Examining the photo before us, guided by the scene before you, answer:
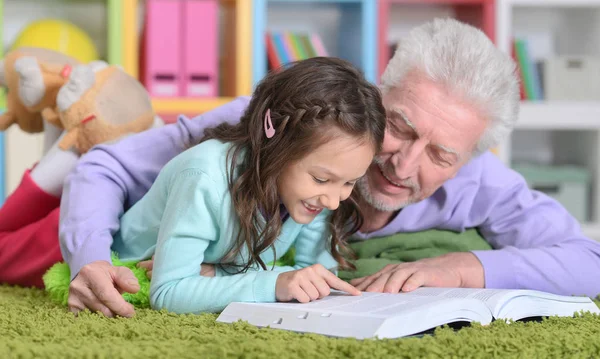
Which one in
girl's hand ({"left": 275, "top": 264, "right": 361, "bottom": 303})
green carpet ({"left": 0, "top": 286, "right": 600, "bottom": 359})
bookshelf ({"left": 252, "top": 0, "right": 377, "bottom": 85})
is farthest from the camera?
bookshelf ({"left": 252, "top": 0, "right": 377, "bottom": 85})

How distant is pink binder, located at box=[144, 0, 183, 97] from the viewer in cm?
315

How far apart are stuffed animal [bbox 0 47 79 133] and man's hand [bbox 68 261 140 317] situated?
2.38ft

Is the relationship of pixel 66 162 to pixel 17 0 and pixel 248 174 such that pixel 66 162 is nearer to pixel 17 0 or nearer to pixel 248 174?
pixel 248 174

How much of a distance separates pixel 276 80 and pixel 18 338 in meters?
0.57

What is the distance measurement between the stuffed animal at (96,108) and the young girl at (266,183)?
488mm

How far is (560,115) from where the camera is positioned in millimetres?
3436

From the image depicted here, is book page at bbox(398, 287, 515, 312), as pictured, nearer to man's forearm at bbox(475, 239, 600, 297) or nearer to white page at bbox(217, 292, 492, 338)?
white page at bbox(217, 292, 492, 338)

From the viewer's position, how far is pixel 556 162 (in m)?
3.76

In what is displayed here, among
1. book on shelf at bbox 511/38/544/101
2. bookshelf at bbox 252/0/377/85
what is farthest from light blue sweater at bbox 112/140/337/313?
book on shelf at bbox 511/38/544/101

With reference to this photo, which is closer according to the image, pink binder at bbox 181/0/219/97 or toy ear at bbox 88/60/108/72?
toy ear at bbox 88/60/108/72

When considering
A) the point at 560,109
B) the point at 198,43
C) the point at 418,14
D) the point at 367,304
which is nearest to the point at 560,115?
the point at 560,109

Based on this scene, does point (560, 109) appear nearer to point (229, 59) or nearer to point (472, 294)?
point (229, 59)

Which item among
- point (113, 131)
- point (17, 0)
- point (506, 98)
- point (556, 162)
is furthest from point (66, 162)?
point (556, 162)

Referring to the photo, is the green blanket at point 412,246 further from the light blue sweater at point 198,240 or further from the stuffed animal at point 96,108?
the stuffed animal at point 96,108
